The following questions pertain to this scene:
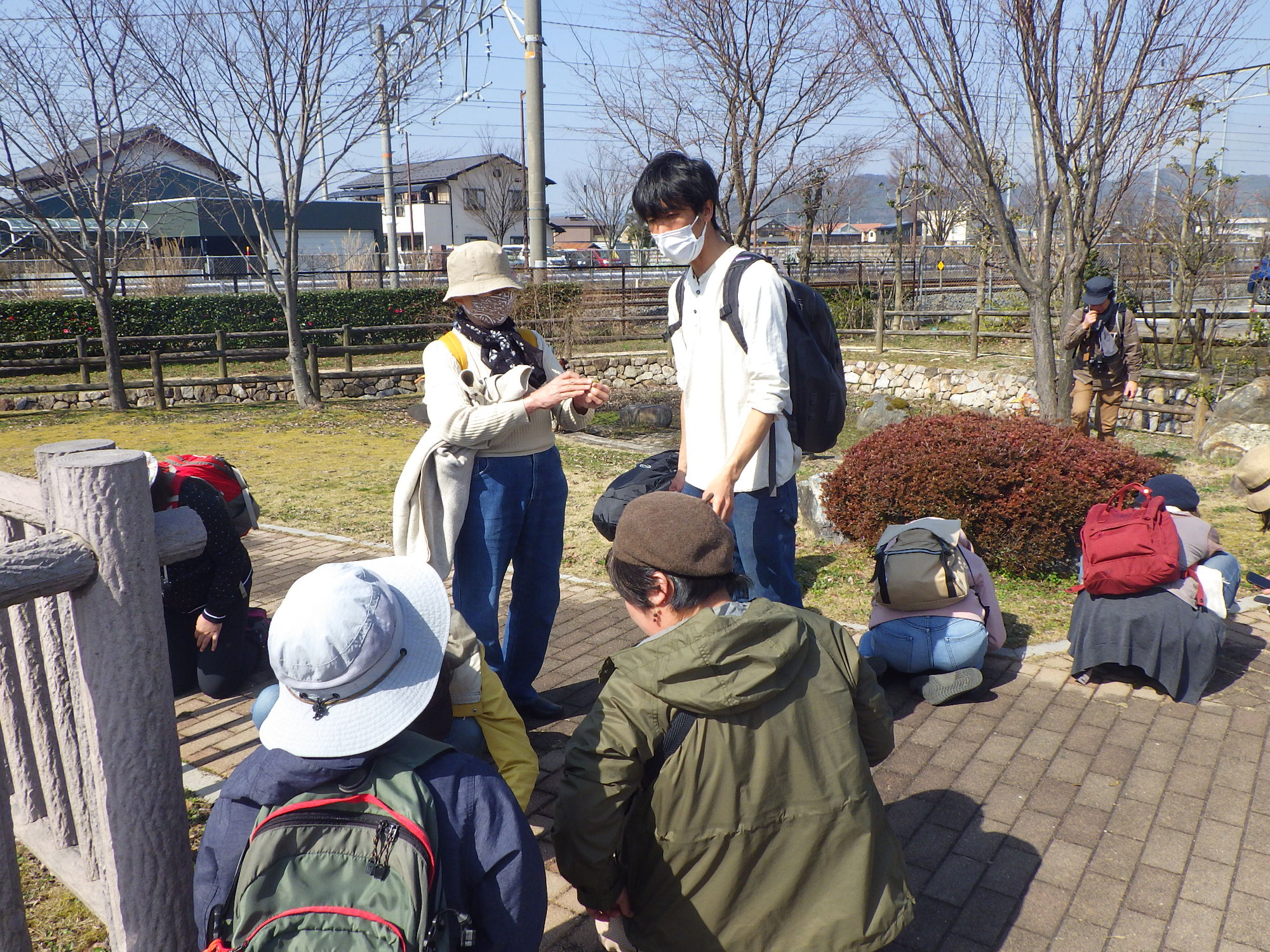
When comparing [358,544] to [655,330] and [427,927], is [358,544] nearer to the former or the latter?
[427,927]

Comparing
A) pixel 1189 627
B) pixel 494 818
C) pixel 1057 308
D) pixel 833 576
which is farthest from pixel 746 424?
pixel 1057 308

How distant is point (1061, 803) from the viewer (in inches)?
119

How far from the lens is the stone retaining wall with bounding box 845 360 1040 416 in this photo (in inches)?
540

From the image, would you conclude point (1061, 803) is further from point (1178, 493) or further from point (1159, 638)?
point (1178, 493)

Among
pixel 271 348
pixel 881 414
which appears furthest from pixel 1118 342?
pixel 271 348

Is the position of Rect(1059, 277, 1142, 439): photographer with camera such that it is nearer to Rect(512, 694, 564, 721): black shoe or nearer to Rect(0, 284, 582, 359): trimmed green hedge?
Rect(512, 694, 564, 721): black shoe

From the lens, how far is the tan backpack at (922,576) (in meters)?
3.82

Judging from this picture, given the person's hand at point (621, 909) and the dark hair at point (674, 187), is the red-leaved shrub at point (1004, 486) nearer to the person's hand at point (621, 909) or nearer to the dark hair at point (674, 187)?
the dark hair at point (674, 187)

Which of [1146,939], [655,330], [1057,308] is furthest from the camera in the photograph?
[655,330]

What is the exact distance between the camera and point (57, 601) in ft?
6.67

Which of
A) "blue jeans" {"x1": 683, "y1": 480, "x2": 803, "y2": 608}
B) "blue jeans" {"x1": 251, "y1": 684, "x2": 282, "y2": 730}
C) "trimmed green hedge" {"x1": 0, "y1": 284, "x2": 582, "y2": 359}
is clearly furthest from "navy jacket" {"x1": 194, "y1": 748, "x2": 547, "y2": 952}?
"trimmed green hedge" {"x1": 0, "y1": 284, "x2": 582, "y2": 359}

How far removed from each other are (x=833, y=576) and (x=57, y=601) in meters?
4.07

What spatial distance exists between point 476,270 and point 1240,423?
9159 mm

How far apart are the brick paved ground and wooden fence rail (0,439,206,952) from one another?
3.29 feet
